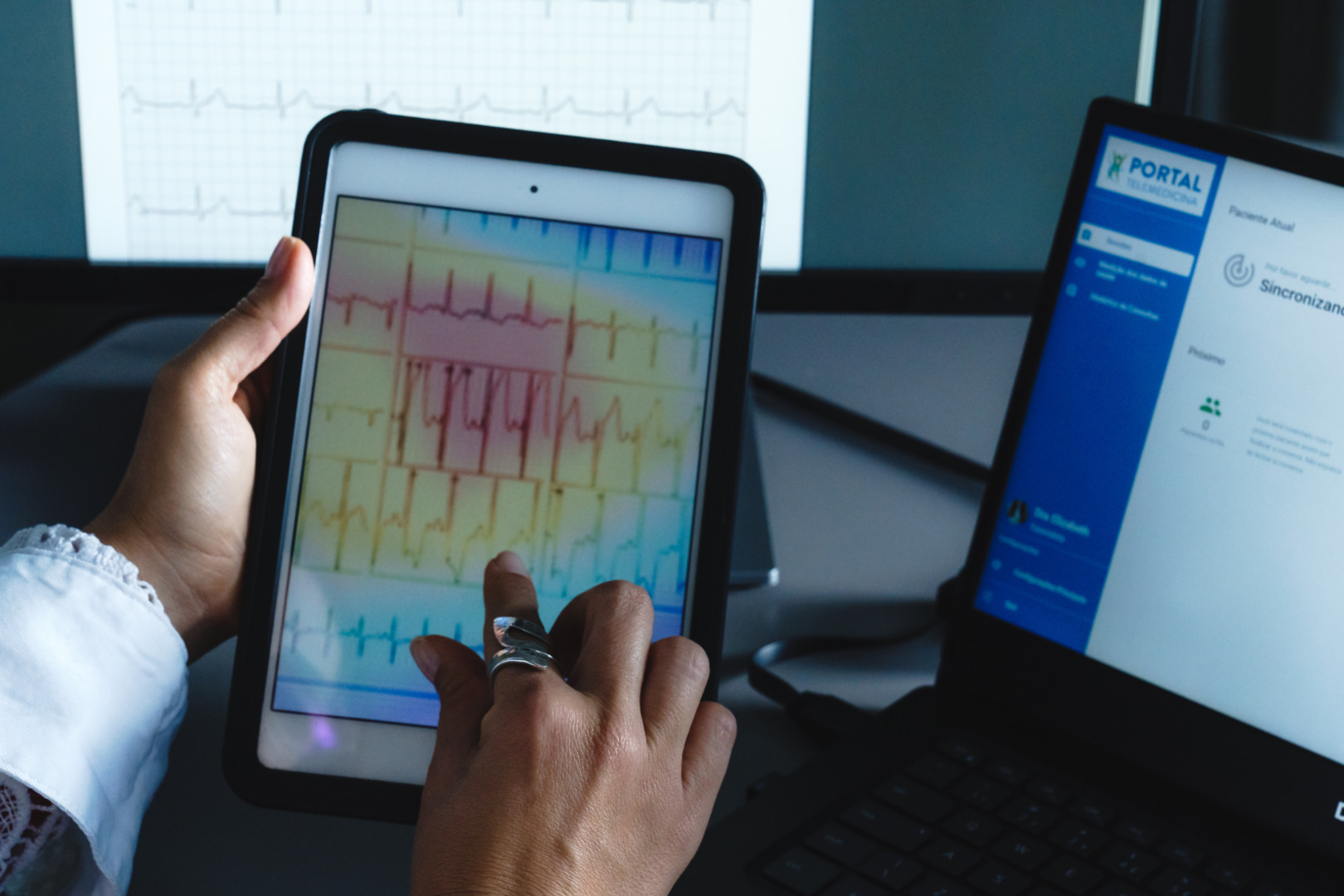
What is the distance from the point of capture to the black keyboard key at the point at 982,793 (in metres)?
0.40

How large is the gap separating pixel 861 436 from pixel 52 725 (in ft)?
1.58

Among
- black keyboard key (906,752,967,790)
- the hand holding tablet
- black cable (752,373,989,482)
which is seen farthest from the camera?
black cable (752,373,989,482)

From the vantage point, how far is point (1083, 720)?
0.42 meters

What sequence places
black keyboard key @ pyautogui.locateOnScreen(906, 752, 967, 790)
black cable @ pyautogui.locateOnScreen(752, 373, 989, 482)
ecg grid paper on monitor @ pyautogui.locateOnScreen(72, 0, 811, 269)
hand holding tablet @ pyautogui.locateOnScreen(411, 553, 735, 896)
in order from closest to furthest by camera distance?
hand holding tablet @ pyautogui.locateOnScreen(411, 553, 735, 896)
black keyboard key @ pyautogui.locateOnScreen(906, 752, 967, 790)
ecg grid paper on monitor @ pyautogui.locateOnScreen(72, 0, 811, 269)
black cable @ pyautogui.locateOnScreen(752, 373, 989, 482)

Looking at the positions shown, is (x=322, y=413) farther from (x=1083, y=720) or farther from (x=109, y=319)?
(x=109, y=319)

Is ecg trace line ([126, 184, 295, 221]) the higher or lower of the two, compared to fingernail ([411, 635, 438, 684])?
higher

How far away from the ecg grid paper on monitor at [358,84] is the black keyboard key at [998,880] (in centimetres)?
35

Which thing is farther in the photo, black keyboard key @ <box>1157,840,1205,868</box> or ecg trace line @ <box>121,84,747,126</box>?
ecg trace line @ <box>121,84,747,126</box>

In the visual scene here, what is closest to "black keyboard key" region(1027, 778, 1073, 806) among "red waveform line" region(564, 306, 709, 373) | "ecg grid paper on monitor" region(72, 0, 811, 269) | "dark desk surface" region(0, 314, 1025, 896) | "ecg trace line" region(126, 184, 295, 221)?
"dark desk surface" region(0, 314, 1025, 896)

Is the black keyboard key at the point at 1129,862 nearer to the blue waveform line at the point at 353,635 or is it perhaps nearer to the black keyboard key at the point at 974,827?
the black keyboard key at the point at 974,827

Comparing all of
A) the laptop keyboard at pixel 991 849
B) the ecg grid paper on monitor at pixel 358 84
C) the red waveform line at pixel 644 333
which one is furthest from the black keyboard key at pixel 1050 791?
the ecg grid paper on monitor at pixel 358 84

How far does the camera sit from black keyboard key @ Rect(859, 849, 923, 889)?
37cm

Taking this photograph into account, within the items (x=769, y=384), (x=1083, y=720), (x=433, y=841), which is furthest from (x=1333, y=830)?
(x=769, y=384)

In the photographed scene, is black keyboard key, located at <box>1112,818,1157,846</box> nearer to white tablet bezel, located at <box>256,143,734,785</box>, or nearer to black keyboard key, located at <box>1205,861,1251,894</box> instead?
black keyboard key, located at <box>1205,861,1251,894</box>
